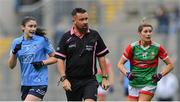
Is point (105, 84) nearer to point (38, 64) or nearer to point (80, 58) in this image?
point (80, 58)

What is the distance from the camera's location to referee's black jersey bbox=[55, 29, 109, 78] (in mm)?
12680

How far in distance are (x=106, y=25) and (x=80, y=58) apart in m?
11.7

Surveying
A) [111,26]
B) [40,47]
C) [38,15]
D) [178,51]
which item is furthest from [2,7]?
[40,47]

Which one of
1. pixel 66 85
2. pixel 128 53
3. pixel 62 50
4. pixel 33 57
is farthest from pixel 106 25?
pixel 66 85

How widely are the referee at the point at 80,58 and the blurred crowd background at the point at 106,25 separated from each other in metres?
10.6

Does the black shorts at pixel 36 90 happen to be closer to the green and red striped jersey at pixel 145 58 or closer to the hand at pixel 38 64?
the hand at pixel 38 64

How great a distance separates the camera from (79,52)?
12.7m

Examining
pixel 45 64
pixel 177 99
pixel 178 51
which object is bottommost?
pixel 177 99

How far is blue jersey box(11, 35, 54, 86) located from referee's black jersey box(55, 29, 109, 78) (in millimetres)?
653

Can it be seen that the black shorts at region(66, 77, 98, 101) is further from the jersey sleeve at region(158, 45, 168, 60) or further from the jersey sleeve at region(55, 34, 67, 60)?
the jersey sleeve at region(158, 45, 168, 60)

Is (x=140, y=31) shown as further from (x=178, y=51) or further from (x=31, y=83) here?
(x=178, y=51)

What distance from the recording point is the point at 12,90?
23859mm

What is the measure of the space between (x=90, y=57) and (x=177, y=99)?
11.2m

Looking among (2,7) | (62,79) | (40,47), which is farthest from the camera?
(2,7)
